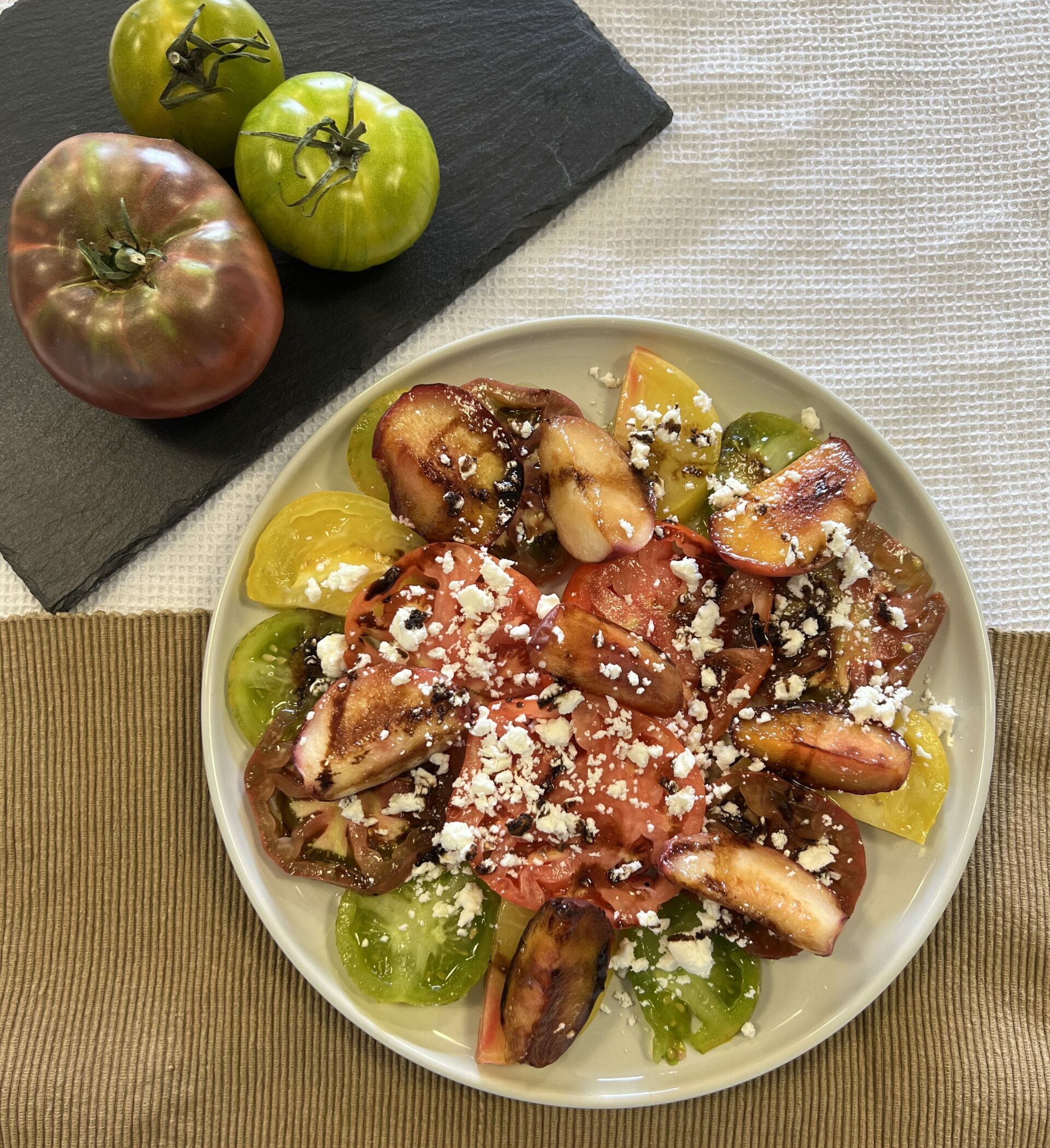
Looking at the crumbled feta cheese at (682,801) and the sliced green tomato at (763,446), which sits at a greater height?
the sliced green tomato at (763,446)

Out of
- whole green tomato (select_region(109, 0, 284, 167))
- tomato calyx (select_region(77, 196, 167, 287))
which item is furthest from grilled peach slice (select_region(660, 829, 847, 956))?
whole green tomato (select_region(109, 0, 284, 167))

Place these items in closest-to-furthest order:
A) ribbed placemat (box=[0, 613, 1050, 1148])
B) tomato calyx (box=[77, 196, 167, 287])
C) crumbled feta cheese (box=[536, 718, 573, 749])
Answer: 1. tomato calyx (box=[77, 196, 167, 287])
2. crumbled feta cheese (box=[536, 718, 573, 749])
3. ribbed placemat (box=[0, 613, 1050, 1148])

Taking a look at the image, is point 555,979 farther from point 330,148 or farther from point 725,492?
point 330,148

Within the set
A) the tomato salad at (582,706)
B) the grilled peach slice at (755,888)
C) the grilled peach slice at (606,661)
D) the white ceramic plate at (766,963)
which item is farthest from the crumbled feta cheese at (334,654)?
the grilled peach slice at (755,888)

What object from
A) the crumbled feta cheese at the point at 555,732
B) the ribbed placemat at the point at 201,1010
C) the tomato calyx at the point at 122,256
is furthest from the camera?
the ribbed placemat at the point at 201,1010

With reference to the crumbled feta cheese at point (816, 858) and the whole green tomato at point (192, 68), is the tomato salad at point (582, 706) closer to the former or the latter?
the crumbled feta cheese at point (816, 858)

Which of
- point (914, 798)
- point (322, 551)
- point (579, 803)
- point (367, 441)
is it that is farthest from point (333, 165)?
point (914, 798)

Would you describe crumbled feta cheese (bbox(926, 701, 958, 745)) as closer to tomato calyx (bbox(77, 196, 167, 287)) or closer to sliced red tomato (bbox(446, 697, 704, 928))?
sliced red tomato (bbox(446, 697, 704, 928))
